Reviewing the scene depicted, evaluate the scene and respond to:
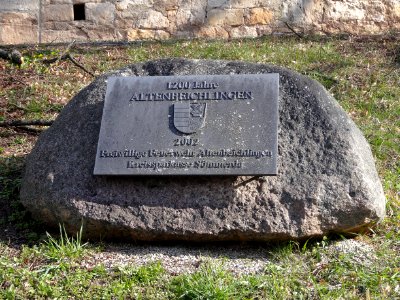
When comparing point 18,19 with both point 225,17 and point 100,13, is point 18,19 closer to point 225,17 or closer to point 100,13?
point 100,13

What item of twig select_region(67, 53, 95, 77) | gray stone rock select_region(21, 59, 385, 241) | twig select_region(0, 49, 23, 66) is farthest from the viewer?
twig select_region(0, 49, 23, 66)

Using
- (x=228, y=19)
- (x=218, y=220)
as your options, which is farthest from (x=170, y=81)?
(x=228, y=19)

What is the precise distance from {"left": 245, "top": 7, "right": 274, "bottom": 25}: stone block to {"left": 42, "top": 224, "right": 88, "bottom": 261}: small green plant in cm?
573

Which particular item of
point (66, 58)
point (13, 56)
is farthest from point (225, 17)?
point (13, 56)

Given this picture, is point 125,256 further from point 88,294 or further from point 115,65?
point 115,65

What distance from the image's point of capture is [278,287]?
352 centimetres

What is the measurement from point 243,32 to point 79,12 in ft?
7.60

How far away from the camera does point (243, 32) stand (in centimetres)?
911

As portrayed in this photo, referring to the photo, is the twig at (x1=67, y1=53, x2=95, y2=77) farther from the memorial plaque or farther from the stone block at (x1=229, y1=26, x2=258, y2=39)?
the memorial plaque

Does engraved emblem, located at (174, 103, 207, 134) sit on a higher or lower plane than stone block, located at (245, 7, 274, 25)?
lower

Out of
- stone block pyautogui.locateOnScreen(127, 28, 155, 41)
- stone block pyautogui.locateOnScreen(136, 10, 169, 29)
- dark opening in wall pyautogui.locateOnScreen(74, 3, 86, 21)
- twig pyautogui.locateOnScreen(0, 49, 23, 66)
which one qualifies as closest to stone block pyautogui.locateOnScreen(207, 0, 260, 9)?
stone block pyautogui.locateOnScreen(136, 10, 169, 29)

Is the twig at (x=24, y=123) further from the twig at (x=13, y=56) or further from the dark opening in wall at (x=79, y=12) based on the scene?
the dark opening in wall at (x=79, y=12)

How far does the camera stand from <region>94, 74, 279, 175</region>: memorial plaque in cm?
393

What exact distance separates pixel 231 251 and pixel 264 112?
88cm
